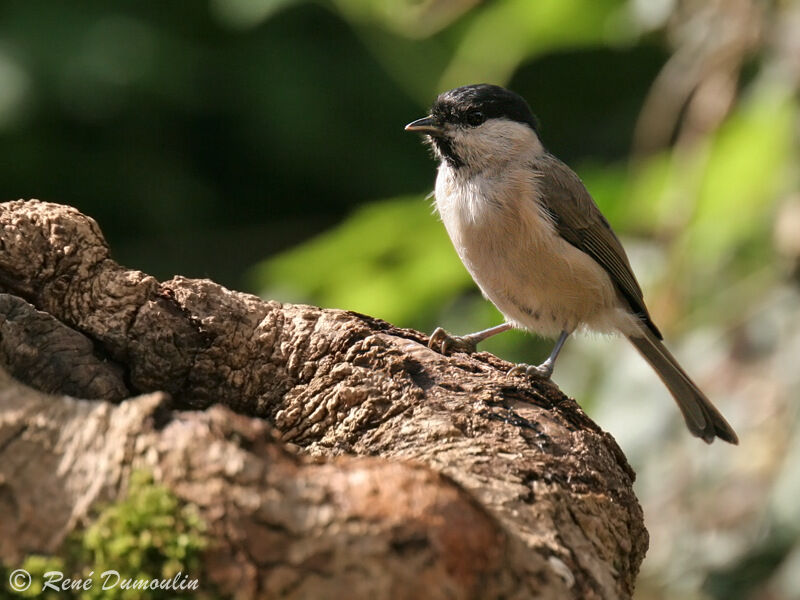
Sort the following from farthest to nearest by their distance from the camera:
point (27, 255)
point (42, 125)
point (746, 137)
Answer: point (42, 125)
point (746, 137)
point (27, 255)

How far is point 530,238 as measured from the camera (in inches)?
167

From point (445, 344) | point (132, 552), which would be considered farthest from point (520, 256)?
point (132, 552)

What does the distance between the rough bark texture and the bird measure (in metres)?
1.05

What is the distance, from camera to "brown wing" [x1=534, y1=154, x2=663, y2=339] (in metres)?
4.46

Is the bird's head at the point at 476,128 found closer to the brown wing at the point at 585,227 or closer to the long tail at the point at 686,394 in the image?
the brown wing at the point at 585,227

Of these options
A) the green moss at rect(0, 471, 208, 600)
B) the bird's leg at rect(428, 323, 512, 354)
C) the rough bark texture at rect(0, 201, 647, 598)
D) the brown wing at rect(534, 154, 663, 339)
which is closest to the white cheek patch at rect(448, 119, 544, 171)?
the brown wing at rect(534, 154, 663, 339)

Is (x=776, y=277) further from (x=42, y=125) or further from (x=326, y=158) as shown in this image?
(x=42, y=125)

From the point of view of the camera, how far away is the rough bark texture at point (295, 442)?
6.37ft

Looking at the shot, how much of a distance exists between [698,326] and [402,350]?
181cm

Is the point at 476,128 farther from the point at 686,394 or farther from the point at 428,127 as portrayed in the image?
the point at 686,394

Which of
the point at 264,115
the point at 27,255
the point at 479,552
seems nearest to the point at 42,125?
the point at 264,115

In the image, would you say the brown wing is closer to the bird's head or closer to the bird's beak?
the bird's head

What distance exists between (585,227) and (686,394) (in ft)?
2.65

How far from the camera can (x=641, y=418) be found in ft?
14.5
